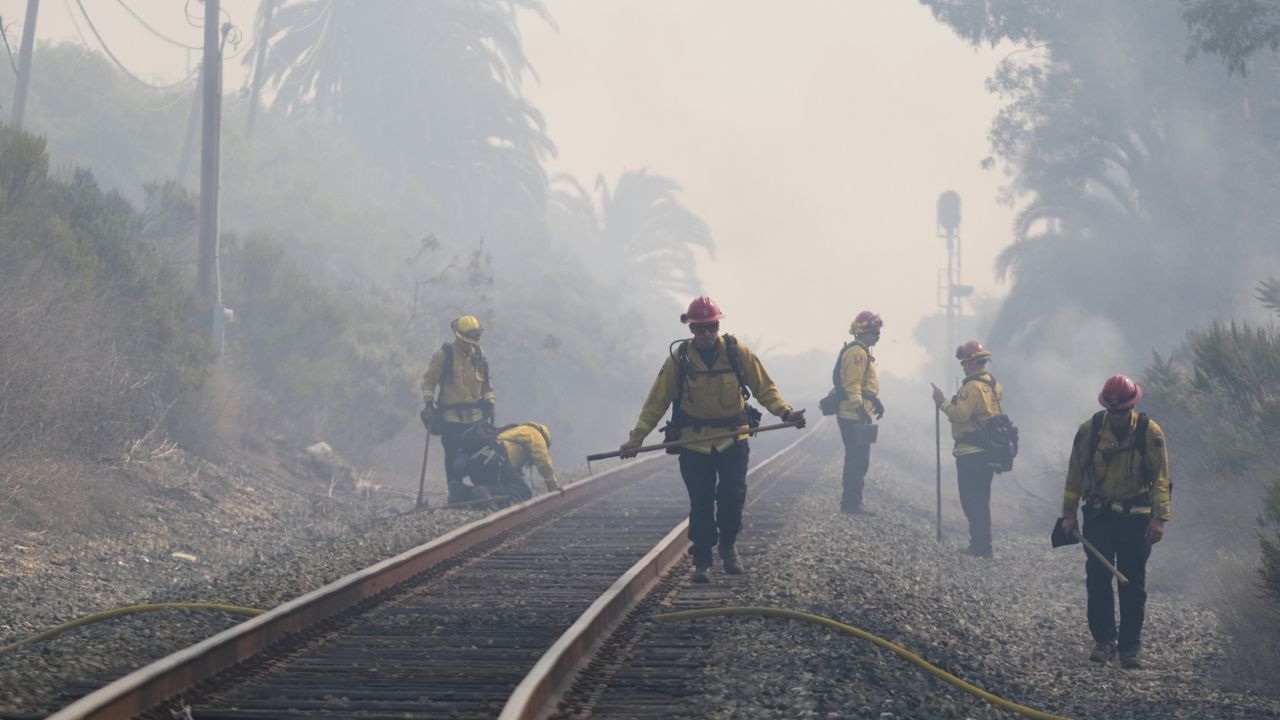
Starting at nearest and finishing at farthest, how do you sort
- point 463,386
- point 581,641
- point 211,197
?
point 581,641 → point 463,386 → point 211,197

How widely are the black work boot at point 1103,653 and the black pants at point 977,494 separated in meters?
5.88

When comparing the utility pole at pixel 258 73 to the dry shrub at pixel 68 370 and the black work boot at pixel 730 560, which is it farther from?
the black work boot at pixel 730 560

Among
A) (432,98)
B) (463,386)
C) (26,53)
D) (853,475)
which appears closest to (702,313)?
(463,386)

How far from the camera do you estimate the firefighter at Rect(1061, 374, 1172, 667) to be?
934 centimetres

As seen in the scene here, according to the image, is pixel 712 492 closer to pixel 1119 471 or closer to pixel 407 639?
pixel 1119 471

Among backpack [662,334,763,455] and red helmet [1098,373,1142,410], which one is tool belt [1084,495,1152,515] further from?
backpack [662,334,763,455]

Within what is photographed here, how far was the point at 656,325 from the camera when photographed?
67188mm

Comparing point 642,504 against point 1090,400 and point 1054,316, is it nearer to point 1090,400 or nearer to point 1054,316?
point 1090,400

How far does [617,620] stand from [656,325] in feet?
193

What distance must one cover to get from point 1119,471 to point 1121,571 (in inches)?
30.3

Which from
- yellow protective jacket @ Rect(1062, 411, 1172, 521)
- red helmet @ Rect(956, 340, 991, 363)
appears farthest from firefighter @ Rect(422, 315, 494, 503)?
yellow protective jacket @ Rect(1062, 411, 1172, 521)

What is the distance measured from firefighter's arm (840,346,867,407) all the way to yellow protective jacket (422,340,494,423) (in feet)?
13.4

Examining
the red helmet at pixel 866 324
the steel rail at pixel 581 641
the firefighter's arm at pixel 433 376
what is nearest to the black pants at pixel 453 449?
the firefighter's arm at pixel 433 376

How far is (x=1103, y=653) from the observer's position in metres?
9.66
